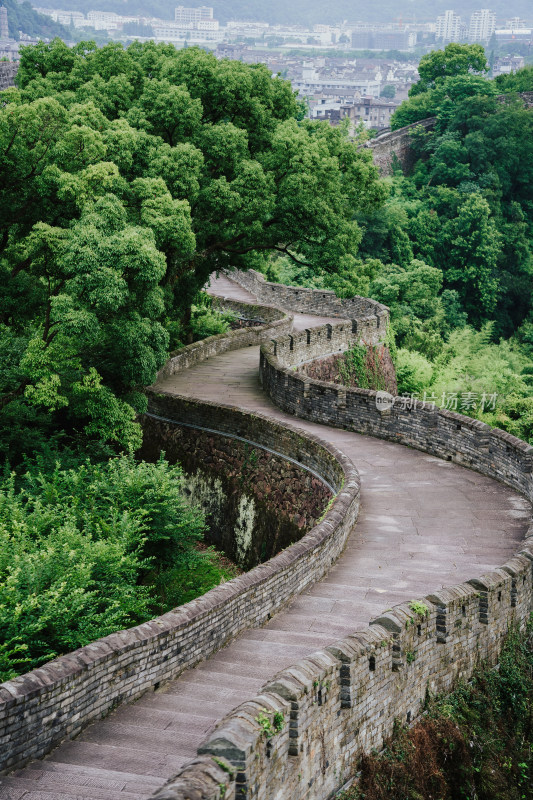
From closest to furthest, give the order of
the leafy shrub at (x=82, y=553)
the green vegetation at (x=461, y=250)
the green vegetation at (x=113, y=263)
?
the leafy shrub at (x=82, y=553)
the green vegetation at (x=113, y=263)
the green vegetation at (x=461, y=250)

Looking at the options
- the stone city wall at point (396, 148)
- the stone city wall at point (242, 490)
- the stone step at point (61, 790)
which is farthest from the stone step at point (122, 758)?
the stone city wall at point (396, 148)

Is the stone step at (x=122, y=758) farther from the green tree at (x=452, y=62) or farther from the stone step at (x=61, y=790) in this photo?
the green tree at (x=452, y=62)

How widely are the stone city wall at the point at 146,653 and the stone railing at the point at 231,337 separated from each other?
9409mm

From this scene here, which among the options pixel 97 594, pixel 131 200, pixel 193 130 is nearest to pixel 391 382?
pixel 193 130

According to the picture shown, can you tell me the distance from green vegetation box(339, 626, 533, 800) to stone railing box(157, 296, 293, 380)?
1139 centimetres

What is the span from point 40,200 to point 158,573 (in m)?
5.74

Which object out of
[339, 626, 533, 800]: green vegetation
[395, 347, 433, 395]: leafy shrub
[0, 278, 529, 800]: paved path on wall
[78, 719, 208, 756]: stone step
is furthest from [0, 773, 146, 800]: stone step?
[395, 347, 433, 395]: leafy shrub

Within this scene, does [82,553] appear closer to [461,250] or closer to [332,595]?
[332,595]

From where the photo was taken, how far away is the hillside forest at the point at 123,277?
1084cm

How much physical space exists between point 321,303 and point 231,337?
534 centimetres

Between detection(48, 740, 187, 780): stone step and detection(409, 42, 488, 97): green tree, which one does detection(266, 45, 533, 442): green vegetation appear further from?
detection(48, 740, 187, 780): stone step

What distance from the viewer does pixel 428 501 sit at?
1357 cm

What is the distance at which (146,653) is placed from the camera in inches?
304

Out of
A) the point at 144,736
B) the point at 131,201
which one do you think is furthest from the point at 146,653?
the point at 131,201
